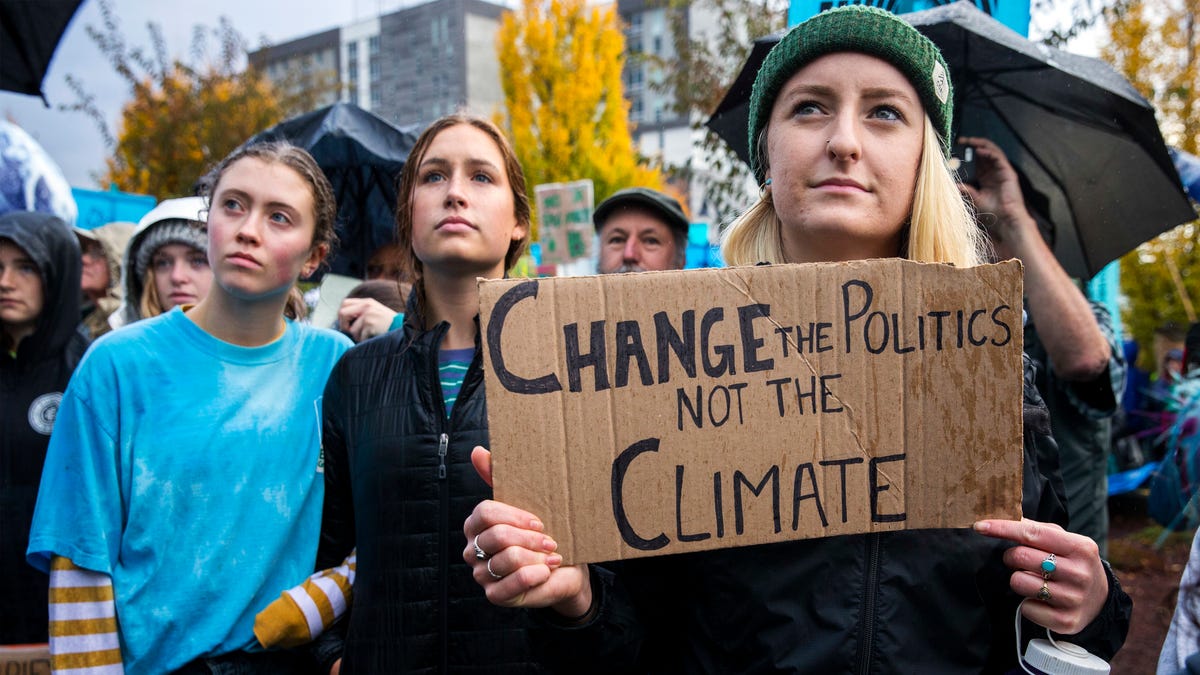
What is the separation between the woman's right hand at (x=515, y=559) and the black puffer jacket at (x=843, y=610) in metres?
0.14

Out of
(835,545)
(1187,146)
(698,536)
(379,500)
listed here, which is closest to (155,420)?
(379,500)

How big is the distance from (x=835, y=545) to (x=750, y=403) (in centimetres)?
28

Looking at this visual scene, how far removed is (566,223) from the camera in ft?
29.8

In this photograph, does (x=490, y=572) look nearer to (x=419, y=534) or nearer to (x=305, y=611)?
(x=419, y=534)

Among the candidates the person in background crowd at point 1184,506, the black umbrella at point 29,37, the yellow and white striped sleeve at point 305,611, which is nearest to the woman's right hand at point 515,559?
the person in background crowd at point 1184,506

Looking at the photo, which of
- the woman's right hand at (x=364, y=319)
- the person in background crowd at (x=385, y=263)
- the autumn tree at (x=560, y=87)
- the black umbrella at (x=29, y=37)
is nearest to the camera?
the woman's right hand at (x=364, y=319)

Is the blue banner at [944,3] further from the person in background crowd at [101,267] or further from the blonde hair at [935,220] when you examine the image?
the person in background crowd at [101,267]

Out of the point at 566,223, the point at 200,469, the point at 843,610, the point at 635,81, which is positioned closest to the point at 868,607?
the point at 843,610

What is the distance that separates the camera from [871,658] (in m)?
1.27

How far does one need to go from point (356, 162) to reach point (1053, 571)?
443 centimetres

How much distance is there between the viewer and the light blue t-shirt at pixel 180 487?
2014 mm

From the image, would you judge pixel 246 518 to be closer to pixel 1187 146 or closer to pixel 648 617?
pixel 648 617

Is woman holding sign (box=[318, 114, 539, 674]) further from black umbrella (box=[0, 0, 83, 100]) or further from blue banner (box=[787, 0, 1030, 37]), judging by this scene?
black umbrella (box=[0, 0, 83, 100])

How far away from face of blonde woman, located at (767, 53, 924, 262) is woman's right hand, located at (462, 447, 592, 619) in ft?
2.22
